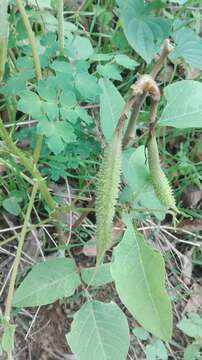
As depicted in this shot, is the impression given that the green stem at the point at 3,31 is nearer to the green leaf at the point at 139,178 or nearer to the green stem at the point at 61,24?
the green stem at the point at 61,24

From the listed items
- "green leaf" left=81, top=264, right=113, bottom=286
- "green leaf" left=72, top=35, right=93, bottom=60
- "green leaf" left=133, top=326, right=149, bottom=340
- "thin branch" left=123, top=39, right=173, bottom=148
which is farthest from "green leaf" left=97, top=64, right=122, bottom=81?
"green leaf" left=133, top=326, right=149, bottom=340

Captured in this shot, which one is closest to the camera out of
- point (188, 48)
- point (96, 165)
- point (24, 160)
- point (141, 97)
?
point (141, 97)

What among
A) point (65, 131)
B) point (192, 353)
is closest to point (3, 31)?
point (65, 131)

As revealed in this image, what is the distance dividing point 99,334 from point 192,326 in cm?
41

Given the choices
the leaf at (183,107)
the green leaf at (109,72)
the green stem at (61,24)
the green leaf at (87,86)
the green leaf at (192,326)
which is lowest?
the green leaf at (192,326)

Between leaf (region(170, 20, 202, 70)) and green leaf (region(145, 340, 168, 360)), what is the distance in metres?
0.68

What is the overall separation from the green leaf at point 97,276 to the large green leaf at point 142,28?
48cm

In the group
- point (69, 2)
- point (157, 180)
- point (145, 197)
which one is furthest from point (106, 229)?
point (69, 2)

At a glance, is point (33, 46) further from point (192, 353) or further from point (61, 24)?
point (192, 353)

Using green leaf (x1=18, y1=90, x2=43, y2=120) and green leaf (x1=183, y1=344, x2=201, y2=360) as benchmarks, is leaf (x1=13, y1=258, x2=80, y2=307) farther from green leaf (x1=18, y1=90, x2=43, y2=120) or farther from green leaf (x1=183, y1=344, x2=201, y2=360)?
green leaf (x1=183, y1=344, x2=201, y2=360)

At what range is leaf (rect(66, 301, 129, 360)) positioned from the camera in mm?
1184

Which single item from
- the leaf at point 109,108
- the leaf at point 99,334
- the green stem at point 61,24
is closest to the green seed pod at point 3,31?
the green stem at point 61,24

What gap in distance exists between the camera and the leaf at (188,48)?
1513 mm

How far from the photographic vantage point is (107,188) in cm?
100
